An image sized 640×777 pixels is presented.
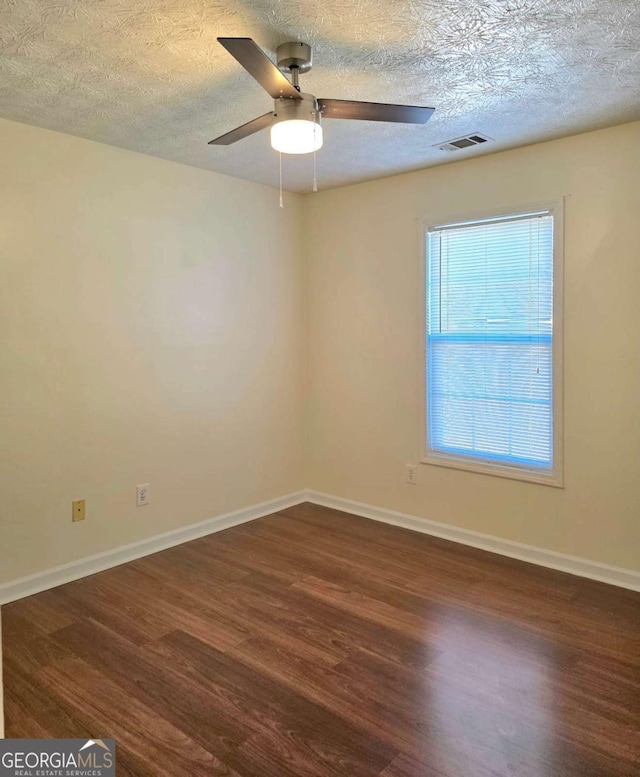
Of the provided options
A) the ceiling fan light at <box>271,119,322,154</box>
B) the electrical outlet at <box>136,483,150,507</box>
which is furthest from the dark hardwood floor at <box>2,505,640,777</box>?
the ceiling fan light at <box>271,119,322,154</box>

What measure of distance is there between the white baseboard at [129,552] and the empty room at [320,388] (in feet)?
0.06

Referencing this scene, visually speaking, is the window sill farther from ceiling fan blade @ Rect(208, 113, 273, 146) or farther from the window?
ceiling fan blade @ Rect(208, 113, 273, 146)

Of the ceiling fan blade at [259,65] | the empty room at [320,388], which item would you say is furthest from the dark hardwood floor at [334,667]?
the ceiling fan blade at [259,65]

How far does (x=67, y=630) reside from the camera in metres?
2.62

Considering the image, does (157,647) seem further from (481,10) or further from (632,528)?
(481,10)

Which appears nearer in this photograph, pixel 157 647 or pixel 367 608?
pixel 157 647

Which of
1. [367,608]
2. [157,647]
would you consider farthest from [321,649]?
[157,647]

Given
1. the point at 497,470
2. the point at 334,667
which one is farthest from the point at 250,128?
the point at 497,470

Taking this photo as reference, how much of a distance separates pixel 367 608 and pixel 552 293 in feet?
6.57

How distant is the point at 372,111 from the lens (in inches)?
82.5

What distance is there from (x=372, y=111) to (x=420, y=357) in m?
2.01

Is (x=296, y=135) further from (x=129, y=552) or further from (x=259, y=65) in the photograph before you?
(x=129, y=552)

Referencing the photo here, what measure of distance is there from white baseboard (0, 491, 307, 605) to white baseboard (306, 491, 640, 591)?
0.47 meters

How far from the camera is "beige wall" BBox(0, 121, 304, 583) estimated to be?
2949 mm
